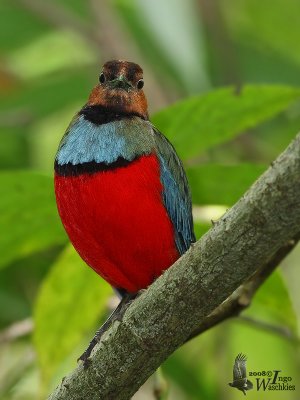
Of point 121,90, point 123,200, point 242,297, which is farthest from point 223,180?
point 121,90

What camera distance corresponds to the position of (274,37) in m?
6.70

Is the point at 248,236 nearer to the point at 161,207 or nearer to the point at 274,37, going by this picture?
the point at 161,207

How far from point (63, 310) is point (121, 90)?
1244mm

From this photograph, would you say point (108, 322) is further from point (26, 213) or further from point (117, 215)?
point (26, 213)

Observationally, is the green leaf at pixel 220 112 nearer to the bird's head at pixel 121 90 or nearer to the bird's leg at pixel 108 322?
the bird's head at pixel 121 90

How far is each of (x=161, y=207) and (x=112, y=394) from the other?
3.71ft

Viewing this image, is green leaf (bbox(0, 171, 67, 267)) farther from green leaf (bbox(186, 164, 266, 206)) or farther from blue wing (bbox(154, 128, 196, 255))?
green leaf (bbox(186, 164, 266, 206))

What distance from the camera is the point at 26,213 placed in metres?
4.38

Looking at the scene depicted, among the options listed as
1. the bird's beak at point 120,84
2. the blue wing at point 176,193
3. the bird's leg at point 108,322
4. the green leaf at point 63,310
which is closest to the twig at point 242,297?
the bird's leg at point 108,322

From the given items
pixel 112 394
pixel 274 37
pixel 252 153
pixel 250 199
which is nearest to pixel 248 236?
pixel 250 199

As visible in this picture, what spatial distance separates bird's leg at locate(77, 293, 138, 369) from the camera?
3738 mm

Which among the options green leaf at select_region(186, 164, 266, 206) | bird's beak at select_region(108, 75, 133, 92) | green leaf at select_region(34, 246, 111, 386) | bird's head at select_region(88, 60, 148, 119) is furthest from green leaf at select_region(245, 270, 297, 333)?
bird's beak at select_region(108, 75, 133, 92)

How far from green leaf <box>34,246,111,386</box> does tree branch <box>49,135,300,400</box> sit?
0.69 metres

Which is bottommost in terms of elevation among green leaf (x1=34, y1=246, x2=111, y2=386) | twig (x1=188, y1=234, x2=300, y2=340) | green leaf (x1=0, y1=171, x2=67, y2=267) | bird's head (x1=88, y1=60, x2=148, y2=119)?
twig (x1=188, y1=234, x2=300, y2=340)
